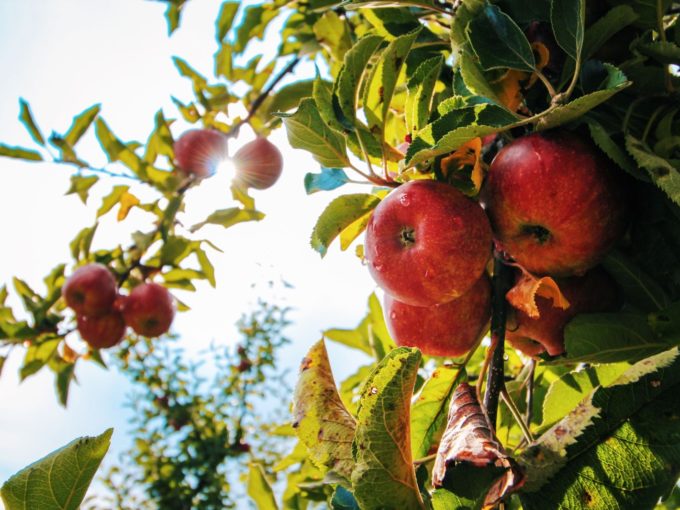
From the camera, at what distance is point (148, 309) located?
7.03 ft

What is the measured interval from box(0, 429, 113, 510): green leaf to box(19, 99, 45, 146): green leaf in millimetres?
1952

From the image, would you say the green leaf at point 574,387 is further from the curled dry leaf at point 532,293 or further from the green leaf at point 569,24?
the green leaf at point 569,24

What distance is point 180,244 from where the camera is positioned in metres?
2.19

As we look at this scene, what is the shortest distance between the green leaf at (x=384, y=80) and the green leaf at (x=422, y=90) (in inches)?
1.1

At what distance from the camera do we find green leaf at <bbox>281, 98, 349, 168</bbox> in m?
0.82

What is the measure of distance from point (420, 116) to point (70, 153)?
1778mm

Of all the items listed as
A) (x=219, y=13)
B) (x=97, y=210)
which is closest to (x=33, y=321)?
(x=97, y=210)

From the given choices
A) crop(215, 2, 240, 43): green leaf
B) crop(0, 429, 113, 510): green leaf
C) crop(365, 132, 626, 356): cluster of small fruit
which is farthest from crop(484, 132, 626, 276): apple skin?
crop(215, 2, 240, 43): green leaf

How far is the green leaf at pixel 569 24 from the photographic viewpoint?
649 millimetres

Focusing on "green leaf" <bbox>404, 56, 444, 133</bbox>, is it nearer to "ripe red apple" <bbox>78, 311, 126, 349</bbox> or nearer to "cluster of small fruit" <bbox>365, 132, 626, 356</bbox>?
"cluster of small fruit" <bbox>365, 132, 626, 356</bbox>

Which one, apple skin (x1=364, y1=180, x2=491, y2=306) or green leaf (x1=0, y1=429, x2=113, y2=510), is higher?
green leaf (x1=0, y1=429, x2=113, y2=510)

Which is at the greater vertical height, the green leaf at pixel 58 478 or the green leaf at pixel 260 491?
the green leaf at pixel 58 478

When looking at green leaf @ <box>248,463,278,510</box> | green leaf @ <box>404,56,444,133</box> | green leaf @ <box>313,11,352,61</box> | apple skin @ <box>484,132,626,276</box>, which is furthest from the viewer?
green leaf @ <box>313,11,352,61</box>

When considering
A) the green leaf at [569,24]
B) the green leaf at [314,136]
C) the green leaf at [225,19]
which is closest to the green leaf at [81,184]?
the green leaf at [225,19]
